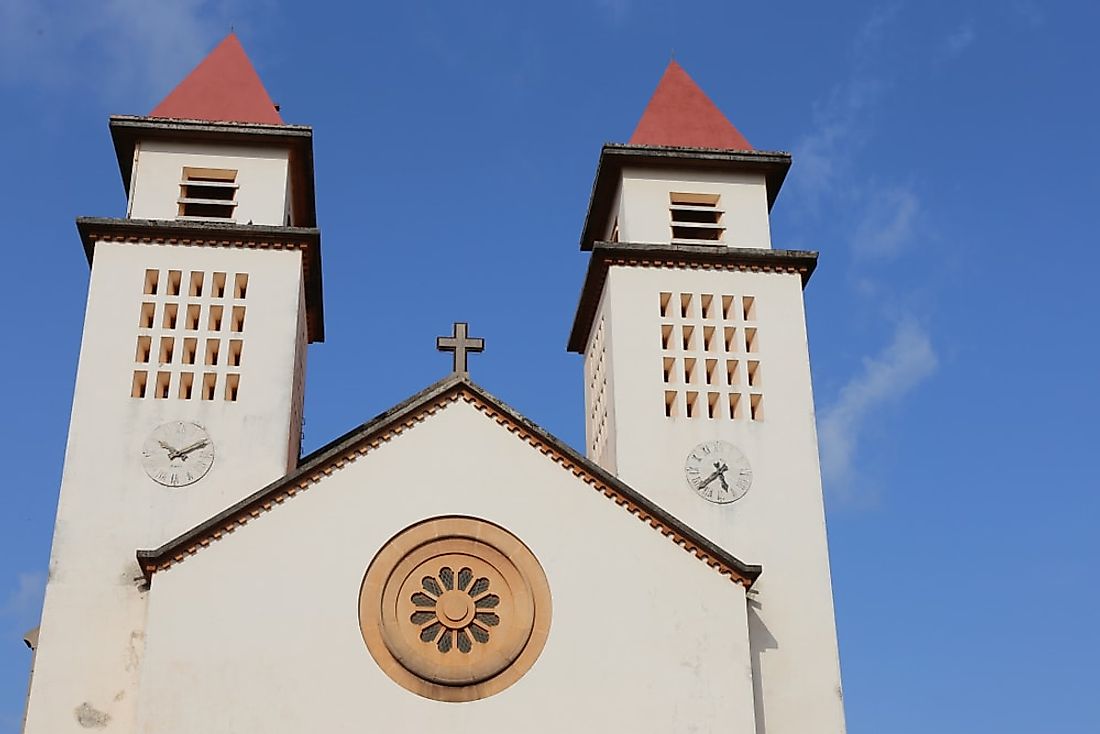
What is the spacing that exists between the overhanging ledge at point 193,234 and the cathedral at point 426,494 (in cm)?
5

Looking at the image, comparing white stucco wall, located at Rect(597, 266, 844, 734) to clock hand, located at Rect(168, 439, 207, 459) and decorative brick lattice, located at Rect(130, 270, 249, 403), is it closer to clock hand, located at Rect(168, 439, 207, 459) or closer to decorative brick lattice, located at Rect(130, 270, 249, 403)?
decorative brick lattice, located at Rect(130, 270, 249, 403)

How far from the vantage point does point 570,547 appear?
21.0 meters

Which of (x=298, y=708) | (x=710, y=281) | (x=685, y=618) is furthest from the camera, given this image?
(x=710, y=281)

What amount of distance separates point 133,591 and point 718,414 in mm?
10730

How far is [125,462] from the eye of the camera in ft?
74.6

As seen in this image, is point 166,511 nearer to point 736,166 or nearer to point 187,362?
point 187,362

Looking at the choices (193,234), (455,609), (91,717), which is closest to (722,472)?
(455,609)

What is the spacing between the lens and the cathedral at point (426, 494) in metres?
19.8

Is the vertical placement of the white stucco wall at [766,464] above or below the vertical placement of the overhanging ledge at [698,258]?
below

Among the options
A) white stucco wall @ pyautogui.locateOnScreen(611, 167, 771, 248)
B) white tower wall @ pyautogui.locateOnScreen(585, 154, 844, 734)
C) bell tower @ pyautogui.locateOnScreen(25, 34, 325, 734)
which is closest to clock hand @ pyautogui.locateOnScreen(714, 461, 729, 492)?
white tower wall @ pyautogui.locateOnScreen(585, 154, 844, 734)

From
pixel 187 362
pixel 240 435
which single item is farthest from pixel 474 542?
pixel 187 362

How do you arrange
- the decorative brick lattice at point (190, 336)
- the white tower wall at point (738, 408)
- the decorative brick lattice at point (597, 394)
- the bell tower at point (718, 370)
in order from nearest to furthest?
the white tower wall at point (738, 408) → the bell tower at point (718, 370) → the decorative brick lattice at point (190, 336) → the decorative brick lattice at point (597, 394)

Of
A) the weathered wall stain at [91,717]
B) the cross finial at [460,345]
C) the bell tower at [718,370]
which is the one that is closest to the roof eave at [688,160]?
the bell tower at [718,370]

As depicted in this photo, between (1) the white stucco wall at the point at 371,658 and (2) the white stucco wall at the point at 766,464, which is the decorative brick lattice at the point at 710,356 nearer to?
(2) the white stucco wall at the point at 766,464
